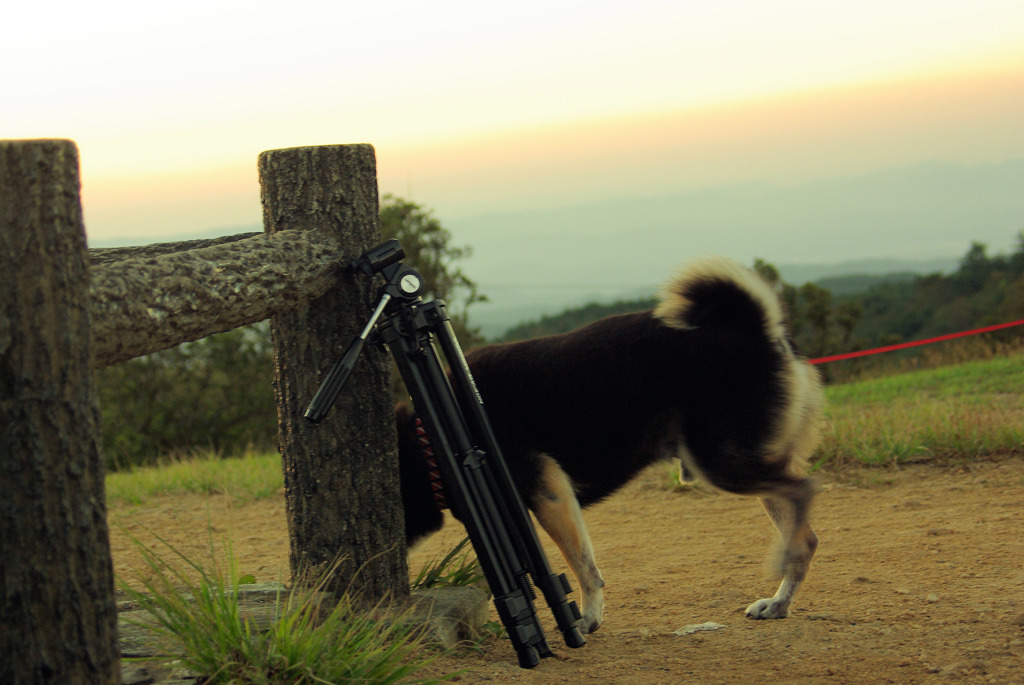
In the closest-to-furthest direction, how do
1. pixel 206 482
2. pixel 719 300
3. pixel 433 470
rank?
pixel 433 470
pixel 719 300
pixel 206 482

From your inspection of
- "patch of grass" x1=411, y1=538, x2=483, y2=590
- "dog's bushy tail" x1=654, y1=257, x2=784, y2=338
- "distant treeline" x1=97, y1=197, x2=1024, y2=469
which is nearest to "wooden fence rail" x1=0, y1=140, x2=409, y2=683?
"patch of grass" x1=411, y1=538, x2=483, y2=590

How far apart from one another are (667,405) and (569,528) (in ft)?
2.12

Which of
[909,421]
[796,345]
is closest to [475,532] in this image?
[796,345]

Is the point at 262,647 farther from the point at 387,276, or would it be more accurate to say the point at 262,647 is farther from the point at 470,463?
the point at 387,276

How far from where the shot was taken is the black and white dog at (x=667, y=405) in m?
3.54

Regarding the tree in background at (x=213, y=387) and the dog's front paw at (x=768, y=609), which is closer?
the dog's front paw at (x=768, y=609)

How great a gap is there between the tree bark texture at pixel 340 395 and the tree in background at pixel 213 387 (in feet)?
28.6

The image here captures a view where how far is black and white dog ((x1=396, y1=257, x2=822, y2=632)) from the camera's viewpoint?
3539 mm

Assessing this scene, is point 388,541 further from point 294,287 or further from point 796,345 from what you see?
point 796,345

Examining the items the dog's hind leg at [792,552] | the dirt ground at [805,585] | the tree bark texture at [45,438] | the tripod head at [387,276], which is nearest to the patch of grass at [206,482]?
the dirt ground at [805,585]

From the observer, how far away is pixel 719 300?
3.64m

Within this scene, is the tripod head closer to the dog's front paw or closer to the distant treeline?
the dog's front paw

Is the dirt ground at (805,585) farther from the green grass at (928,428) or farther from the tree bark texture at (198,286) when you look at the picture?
the tree bark texture at (198,286)

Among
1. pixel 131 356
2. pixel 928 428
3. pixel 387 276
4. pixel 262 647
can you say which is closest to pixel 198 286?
pixel 131 356
